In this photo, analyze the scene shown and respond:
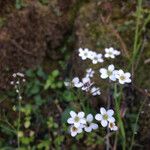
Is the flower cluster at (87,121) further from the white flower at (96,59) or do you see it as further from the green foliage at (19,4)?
the green foliage at (19,4)

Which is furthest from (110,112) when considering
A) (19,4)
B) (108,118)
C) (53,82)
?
(19,4)

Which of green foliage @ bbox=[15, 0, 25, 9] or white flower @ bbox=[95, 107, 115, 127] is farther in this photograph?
green foliage @ bbox=[15, 0, 25, 9]

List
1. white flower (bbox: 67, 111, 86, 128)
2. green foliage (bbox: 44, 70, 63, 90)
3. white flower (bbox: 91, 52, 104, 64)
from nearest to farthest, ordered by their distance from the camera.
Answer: white flower (bbox: 67, 111, 86, 128), white flower (bbox: 91, 52, 104, 64), green foliage (bbox: 44, 70, 63, 90)

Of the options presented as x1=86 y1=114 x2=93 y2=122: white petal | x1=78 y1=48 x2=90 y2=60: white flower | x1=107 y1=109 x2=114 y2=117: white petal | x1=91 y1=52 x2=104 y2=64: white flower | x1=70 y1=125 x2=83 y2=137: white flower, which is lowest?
x1=70 y1=125 x2=83 y2=137: white flower

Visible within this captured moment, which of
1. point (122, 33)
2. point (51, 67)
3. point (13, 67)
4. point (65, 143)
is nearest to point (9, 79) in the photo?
point (13, 67)

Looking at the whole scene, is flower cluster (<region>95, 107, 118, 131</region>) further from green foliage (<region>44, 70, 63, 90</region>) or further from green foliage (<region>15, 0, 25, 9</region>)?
green foliage (<region>15, 0, 25, 9</region>)

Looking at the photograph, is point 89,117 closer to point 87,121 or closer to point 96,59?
point 87,121

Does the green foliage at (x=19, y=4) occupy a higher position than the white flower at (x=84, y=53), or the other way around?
the green foliage at (x=19, y=4)

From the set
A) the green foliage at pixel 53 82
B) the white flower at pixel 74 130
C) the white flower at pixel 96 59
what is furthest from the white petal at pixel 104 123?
the green foliage at pixel 53 82

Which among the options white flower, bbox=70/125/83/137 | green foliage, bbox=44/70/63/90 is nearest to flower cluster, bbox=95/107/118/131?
white flower, bbox=70/125/83/137
